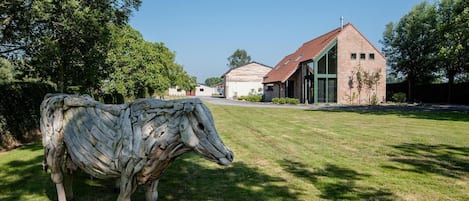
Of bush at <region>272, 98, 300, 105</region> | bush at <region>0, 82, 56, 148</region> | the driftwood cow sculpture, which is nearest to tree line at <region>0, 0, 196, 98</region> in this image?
bush at <region>0, 82, 56, 148</region>

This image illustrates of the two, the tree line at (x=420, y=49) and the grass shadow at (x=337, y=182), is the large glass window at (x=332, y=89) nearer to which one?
the tree line at (x=420, y=49)

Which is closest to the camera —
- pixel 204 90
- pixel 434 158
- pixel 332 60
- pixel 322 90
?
pixel 434 158

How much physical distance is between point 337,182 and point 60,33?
7793 mm

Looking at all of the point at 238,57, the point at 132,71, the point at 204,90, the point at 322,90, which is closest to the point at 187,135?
the point at 132,71

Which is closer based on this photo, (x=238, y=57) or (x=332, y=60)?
(x=332, y=60)

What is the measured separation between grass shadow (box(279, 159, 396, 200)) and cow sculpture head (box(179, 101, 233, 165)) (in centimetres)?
253

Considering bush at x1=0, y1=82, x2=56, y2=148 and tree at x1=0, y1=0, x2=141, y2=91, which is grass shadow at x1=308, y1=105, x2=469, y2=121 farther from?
bush at x1=0, y1=82, x2=56, y2=148

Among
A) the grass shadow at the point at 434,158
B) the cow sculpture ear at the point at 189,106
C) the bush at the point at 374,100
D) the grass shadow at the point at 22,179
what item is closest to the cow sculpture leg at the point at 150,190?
the cow sculpture ear at the point at 189,106

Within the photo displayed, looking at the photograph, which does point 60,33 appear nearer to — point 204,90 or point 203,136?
point 203,136

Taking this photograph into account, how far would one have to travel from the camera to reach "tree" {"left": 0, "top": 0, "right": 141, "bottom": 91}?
802cm

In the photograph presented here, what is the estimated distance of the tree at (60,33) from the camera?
8.02 m

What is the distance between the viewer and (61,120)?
11.6 feet

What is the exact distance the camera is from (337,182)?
18.0 feet

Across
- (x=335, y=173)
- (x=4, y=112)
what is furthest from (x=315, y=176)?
(x=4, y=112)
